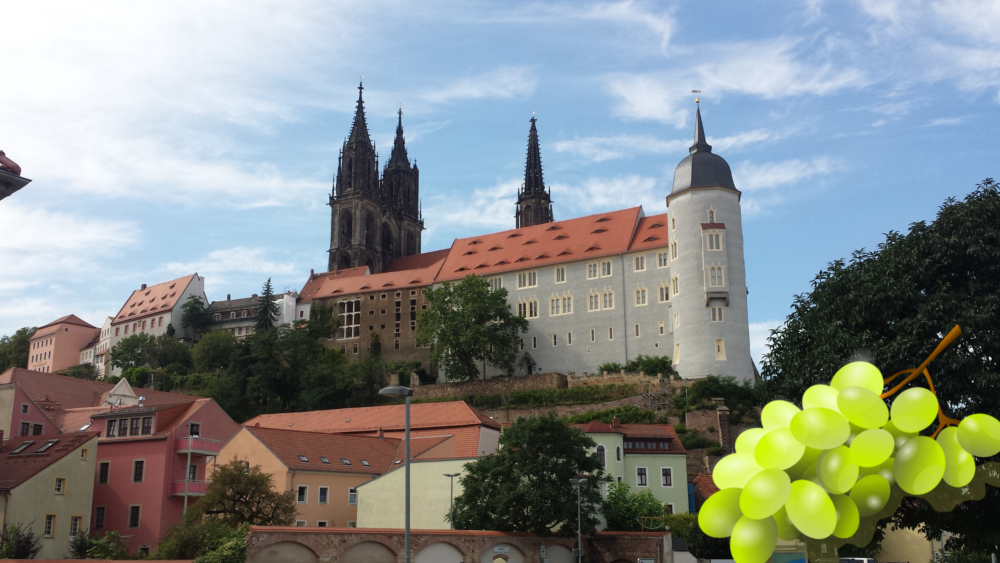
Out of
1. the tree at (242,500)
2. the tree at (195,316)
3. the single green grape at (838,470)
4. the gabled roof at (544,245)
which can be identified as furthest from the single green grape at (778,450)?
the tree at (195,316)

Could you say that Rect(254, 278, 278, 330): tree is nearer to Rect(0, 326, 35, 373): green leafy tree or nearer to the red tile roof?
the red tile roof

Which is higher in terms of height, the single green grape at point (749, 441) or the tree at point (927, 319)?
the tree at point (927, 319)

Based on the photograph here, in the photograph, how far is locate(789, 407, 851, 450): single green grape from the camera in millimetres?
8930

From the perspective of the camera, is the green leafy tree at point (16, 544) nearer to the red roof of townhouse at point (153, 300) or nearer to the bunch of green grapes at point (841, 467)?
the bunch of green grapes at point (841, 467)

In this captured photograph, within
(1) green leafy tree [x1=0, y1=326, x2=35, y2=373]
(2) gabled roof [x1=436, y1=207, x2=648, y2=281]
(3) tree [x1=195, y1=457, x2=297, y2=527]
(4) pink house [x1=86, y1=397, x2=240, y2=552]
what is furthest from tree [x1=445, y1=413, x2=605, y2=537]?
(1) green leafy tree [x1=0, y1=326, x2=35, y2=373]

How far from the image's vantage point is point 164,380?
106688 mm

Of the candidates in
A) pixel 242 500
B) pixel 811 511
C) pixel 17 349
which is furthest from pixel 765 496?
pixel 17 349

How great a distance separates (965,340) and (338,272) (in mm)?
99059

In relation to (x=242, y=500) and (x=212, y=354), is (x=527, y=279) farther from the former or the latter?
(x=242, y=500)

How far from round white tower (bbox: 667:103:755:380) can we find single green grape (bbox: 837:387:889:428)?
227 feet

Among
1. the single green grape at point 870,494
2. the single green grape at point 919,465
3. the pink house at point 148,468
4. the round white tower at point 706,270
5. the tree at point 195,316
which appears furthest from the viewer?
the tree at point 195,316

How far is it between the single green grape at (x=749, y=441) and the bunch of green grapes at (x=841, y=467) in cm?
34

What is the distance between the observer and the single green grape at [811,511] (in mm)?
8656

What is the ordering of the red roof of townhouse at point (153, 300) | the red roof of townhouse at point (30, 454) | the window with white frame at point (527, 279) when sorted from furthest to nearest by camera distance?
1. the red roof of townhouse at point (153, 300)
2. the window with white frame at point (527, 279)
3. the red roof of townhouse at point (30, 454)
